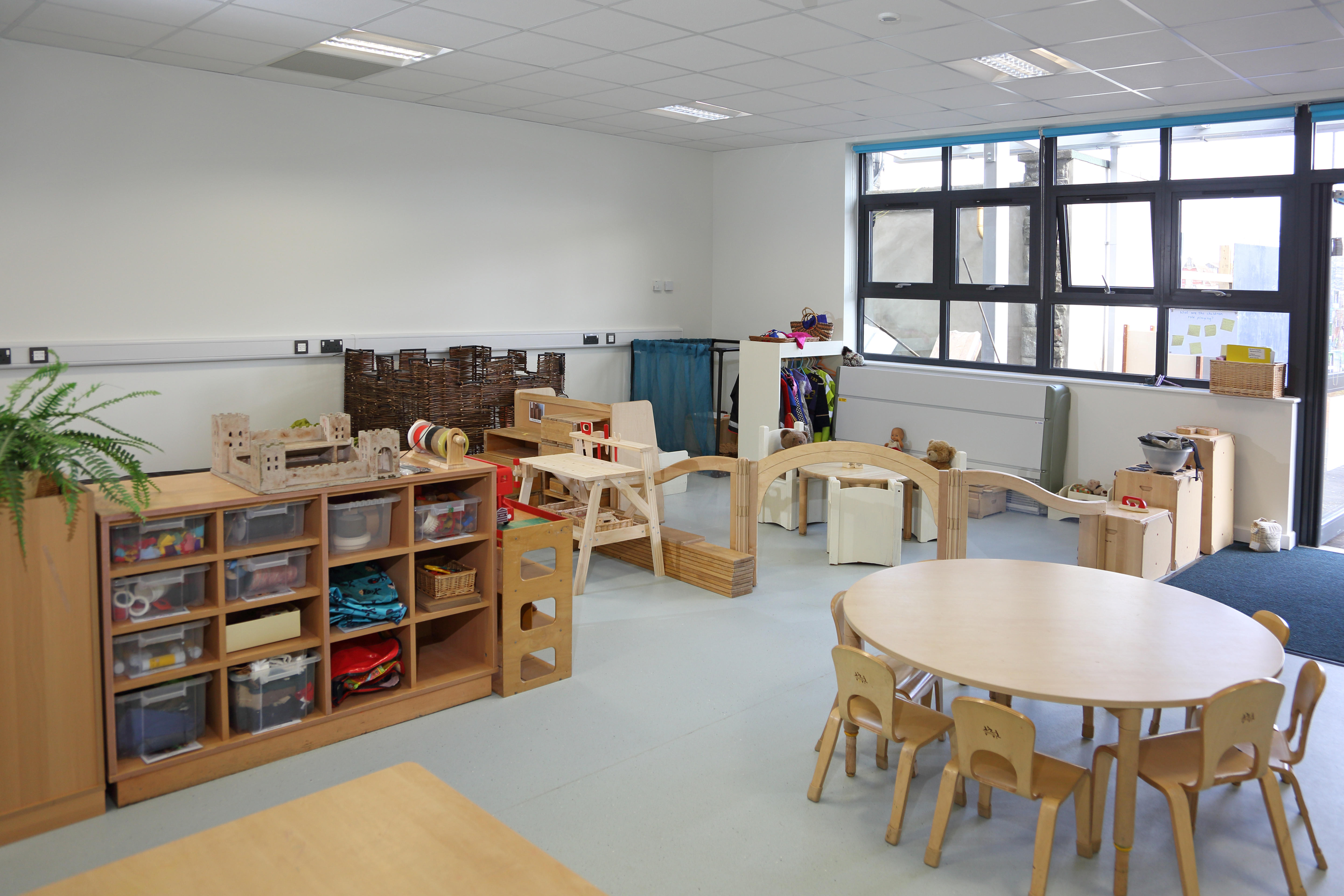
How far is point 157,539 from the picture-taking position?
10.5 ft

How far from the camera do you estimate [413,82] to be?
262 inches

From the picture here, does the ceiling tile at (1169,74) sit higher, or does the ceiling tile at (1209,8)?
the ceiling tile at (1169,74)

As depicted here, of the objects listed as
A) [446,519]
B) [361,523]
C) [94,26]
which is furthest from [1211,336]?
[94,26]

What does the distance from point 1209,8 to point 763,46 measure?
7.43 ft

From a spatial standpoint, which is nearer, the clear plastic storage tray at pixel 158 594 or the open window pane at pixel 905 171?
the clear plastic storage tray at pixel 158 594

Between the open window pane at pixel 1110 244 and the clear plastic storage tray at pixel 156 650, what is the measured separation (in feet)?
22.6

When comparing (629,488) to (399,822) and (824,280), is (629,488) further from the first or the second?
(824,280)

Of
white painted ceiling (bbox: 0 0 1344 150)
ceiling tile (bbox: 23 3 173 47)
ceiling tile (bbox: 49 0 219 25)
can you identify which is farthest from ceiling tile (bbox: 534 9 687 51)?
ceiling tile (bbox: 23 3 173 47)

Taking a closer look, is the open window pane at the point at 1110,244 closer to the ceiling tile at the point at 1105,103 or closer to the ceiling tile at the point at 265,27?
the ceiling tile at the point at 1105,103

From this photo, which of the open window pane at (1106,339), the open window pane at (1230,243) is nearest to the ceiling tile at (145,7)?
the open window pane at (1106,339)

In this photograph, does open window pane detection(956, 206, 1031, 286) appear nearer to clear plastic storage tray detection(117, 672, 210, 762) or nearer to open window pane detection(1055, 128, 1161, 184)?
open window pane detection(1055, 128, 1161, 184)

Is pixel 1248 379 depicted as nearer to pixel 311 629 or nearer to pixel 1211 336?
pixel 1211 336

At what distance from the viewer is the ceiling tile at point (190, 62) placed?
5.89 meters

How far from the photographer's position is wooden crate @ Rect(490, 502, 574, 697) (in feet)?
13.2
